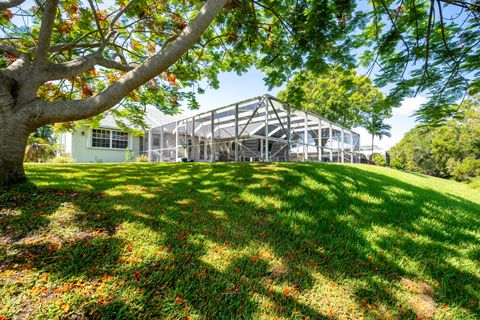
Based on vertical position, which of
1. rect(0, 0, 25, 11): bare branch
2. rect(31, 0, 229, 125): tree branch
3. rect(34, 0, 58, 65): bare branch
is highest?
rect(0, 0, 25, 11): bare branch

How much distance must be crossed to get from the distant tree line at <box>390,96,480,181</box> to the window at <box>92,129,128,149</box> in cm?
2671

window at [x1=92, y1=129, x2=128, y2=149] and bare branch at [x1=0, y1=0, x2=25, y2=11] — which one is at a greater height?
bare branch at [x1=0, y1=0, x2=25, y2=11]

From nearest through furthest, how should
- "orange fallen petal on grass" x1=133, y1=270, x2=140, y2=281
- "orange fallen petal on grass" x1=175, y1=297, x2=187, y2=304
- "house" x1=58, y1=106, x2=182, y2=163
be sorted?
"orange fallen petal on grass" x1=175, y1=297, x2=187, y2=304 < "orange fallen petal on grass" x1=133, y1=270, x2=140, y2=281 < "house" x1=58, y1=106, x2=182, y2=163

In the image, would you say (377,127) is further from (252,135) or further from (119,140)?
(119,140)

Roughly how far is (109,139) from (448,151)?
4287 cm

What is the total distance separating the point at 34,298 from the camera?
1.69m

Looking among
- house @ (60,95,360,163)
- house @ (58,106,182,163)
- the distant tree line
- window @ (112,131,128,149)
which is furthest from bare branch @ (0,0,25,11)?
the distant tree line

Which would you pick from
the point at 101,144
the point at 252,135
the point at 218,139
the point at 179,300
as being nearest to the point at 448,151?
the point at 252,135

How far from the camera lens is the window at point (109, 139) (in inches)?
650

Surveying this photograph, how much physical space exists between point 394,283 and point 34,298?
3.56 meters

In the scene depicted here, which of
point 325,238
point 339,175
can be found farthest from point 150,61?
point 339,175

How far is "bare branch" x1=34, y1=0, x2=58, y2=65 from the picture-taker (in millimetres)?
3576

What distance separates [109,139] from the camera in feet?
56.3

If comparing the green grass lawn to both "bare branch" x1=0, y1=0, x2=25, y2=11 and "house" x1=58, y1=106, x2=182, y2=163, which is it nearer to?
"bare branch" x1=0, y1=0, x2=25, y2=11
